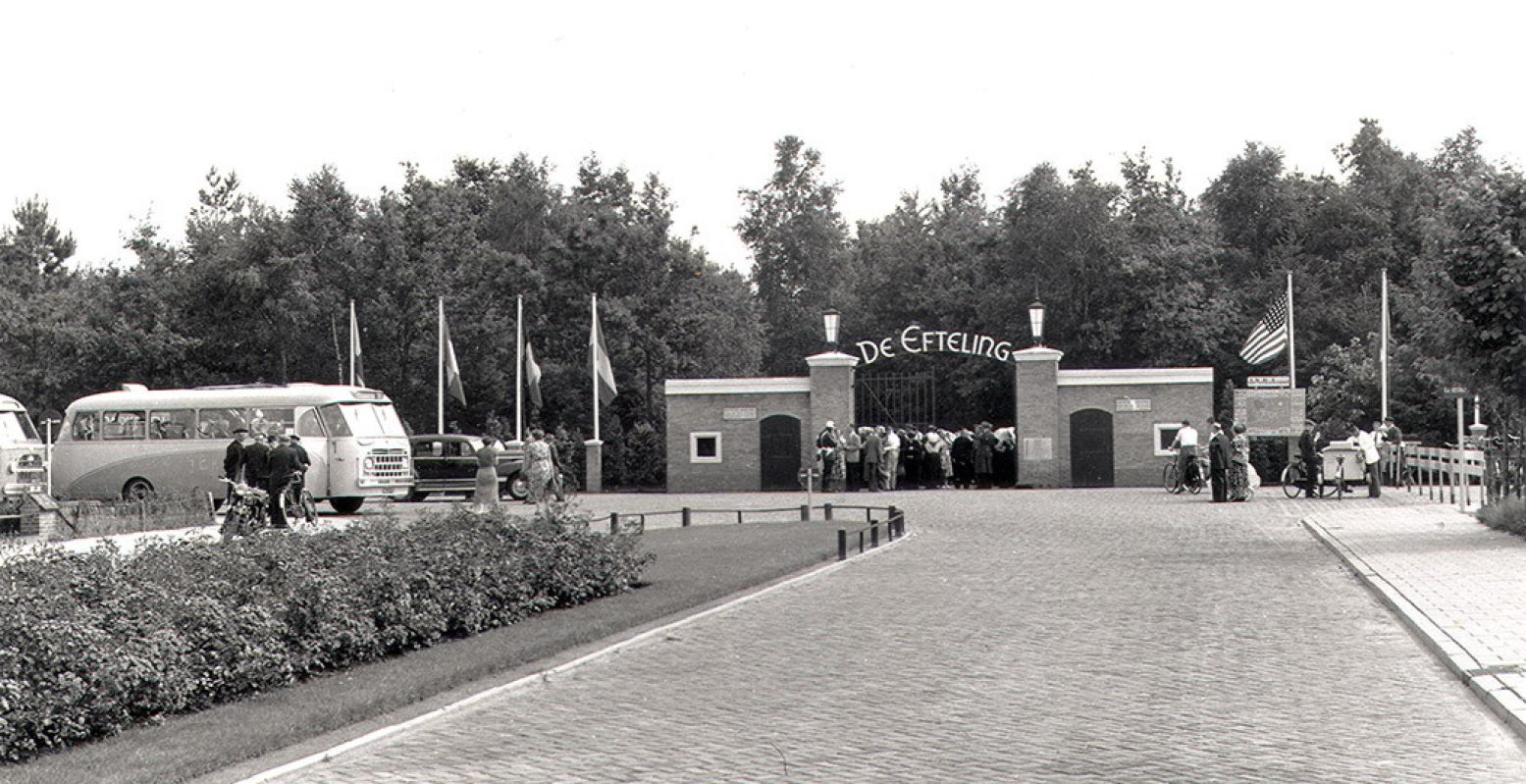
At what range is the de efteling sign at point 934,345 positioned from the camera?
4541 centimetres

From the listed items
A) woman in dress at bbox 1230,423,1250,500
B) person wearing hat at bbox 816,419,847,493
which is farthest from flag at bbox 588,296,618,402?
woman in dress at bbox 1230,423,1250,500

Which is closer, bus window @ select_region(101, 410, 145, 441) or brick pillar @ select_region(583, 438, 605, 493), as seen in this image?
bus window @ select_region(101, 410, 145, 441)

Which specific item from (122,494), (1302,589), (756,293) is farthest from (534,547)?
(756,293)

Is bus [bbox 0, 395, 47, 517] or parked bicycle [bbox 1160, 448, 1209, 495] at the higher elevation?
bus [bbox 0, 395, 47, 517]

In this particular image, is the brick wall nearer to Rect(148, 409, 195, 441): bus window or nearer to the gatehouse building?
the gatehouse building

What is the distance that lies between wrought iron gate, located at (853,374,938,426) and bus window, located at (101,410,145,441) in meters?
18.1

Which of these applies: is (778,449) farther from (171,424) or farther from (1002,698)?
(1002,698)

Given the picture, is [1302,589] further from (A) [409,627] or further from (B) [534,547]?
(A) [409,627]

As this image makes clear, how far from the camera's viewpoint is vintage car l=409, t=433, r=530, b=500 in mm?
40031

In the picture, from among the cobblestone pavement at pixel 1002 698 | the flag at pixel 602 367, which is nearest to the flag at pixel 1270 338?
the flag at pixel 602 367

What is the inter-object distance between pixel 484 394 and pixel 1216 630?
48.4 metres

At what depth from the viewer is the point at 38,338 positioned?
189 ft

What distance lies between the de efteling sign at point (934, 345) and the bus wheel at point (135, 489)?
1815 centimetres

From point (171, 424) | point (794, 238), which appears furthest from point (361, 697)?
point (794, 238)
